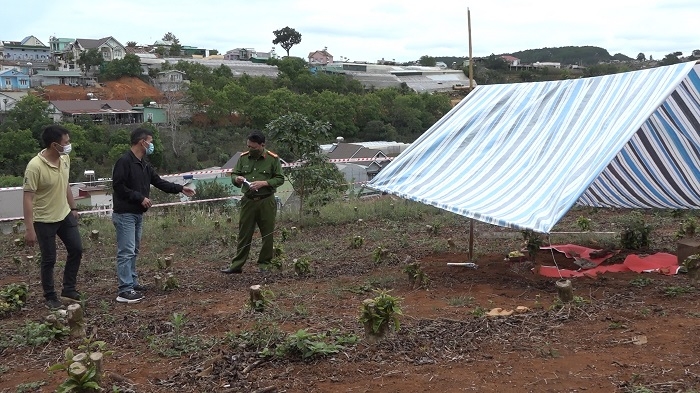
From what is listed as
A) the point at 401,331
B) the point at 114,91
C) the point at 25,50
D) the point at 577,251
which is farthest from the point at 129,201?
the point at 25,50

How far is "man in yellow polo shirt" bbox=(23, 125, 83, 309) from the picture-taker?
4715 mm

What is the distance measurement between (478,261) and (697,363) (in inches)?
124

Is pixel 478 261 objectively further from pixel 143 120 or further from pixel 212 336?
pixel 143 120

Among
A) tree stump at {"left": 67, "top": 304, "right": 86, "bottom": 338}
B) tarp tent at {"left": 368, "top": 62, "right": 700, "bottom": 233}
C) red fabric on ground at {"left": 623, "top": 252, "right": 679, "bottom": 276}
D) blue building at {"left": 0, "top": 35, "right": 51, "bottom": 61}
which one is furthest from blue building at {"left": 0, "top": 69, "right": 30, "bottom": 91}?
red fabric on ground at {"left": 623, "top": 252, "right": 679, "bottom": 276}

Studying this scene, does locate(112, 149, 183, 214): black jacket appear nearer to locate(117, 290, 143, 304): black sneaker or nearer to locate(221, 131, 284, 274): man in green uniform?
locate(117, 290, 143, 304): black sneaker

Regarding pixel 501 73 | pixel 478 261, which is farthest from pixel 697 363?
pixel 501 73

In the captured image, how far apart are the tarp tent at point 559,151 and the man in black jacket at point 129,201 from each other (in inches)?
84.7

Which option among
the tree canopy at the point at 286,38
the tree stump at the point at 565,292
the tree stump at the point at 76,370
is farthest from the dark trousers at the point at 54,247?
the tree canopy at the point at 286,38

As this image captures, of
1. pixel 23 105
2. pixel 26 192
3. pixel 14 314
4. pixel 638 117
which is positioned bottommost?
pixel 14 314

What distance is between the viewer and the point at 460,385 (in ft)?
10.3

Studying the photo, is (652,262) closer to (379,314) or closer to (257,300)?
(379,314)

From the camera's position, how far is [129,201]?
5254 millimetres

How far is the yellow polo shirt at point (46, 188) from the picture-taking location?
15.5 ft

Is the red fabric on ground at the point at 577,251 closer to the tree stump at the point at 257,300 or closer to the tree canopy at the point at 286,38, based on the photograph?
the tree stump at the point at 257,300
